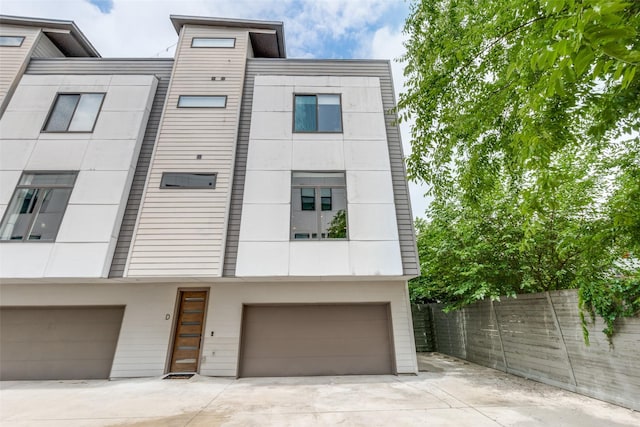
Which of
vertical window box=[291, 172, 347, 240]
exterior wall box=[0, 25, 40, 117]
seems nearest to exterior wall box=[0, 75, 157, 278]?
exterior wall box=[0, 25, 40, 117]

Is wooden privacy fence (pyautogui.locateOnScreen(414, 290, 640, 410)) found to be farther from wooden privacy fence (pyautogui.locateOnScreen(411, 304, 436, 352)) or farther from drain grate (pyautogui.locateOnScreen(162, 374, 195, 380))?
drain grate (pyautogui.locateOnScreen(162, 374, 195, 380))

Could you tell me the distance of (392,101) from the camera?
7461 millimetres

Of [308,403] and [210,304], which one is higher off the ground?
[210,304]

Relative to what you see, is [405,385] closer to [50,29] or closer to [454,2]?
[454,2]

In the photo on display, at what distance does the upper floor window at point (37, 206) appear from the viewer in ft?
19.2

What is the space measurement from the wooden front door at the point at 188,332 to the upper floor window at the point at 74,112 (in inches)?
187

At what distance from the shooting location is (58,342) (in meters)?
6.23

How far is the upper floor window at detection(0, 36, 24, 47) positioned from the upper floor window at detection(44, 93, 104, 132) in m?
2.73

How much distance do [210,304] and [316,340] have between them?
8.19 feet

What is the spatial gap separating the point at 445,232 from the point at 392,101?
142 inches

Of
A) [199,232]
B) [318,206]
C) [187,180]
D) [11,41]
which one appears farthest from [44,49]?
[318,206]

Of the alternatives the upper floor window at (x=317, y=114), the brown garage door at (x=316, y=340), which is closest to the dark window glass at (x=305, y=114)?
the upper floor window at (x=317, y=114)

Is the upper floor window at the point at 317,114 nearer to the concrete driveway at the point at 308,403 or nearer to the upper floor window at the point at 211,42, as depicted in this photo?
the upper floor window at the point at 211,42

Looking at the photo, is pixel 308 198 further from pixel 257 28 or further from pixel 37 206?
pixel 257 28
